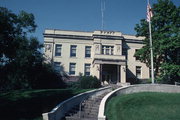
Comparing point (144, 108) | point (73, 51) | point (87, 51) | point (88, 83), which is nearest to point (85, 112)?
point (144, 108)

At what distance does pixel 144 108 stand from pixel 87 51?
20.6 meters

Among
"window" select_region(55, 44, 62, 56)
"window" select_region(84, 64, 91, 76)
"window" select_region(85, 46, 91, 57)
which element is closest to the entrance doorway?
"window" select_region(84, 64, 91, 76)

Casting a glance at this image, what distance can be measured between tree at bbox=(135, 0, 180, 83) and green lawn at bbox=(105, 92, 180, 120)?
6.95m

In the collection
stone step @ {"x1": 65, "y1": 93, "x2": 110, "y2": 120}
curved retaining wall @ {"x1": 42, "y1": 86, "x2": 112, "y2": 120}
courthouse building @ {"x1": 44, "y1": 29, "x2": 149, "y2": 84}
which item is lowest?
stone step @ {"x1": 65, "y1": 93, "x2": 110, "y2": 120}

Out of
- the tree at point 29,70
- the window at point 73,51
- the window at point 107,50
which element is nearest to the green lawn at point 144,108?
the tree at point 29,70

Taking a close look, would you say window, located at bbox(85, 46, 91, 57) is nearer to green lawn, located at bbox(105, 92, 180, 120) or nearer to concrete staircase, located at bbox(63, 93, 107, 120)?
green lawn, located at bbox(105, 92, 180, 120)

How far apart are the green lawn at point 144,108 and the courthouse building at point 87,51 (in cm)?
1442

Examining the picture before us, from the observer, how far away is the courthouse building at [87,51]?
31.5m

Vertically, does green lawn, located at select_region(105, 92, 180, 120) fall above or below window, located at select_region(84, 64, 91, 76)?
below

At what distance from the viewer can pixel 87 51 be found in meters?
33.0

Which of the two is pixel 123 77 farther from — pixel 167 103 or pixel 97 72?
pixel 167 103

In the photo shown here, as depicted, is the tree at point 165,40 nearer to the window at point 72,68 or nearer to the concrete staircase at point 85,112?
the window at point 72,68

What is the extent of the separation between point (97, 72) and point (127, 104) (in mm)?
14082

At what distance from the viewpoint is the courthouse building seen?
31.5 metres
